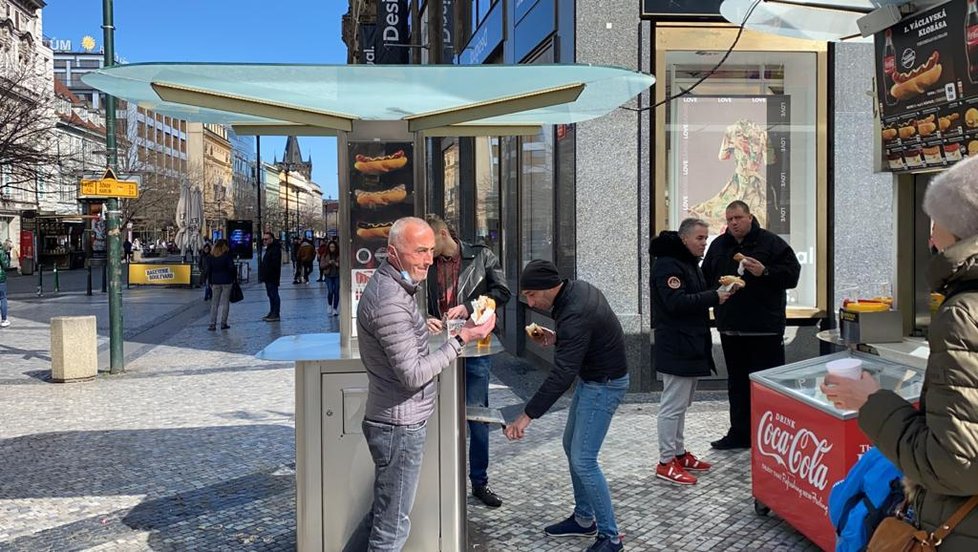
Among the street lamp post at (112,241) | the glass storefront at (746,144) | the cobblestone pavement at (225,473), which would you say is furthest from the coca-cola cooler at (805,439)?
the street lamp post at (112,241)

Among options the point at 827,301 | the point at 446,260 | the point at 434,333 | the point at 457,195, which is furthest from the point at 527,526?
the point at 457,195

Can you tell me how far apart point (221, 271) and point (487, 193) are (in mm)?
5530

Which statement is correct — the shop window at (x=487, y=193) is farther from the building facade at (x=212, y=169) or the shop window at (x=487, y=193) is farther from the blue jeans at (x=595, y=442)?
the building facade at (x=212, y=169)

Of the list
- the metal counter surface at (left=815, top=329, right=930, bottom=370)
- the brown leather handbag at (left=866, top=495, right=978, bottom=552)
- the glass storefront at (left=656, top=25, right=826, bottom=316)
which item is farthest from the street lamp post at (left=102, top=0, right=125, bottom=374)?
the brown leather handbag at (left=866, top=495, right=978, bottom=552)

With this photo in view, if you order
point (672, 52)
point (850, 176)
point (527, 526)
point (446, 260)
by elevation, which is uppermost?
point (672, 52)

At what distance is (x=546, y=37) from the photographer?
29.6ft

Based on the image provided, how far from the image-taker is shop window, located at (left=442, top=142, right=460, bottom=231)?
50.3 feet

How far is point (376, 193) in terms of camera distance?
436 centimetres

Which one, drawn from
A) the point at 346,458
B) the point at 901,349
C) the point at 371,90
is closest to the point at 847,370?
the point at 901,349

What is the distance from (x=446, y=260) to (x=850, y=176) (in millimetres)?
5167

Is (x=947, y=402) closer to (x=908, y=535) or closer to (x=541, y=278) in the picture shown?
(x=908, y=535)

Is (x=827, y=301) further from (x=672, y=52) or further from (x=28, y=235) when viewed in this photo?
(x=28, y=235)

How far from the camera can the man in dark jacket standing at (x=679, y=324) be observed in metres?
5.08

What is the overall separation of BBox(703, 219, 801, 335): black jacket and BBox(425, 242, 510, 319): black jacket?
1.95 meters
